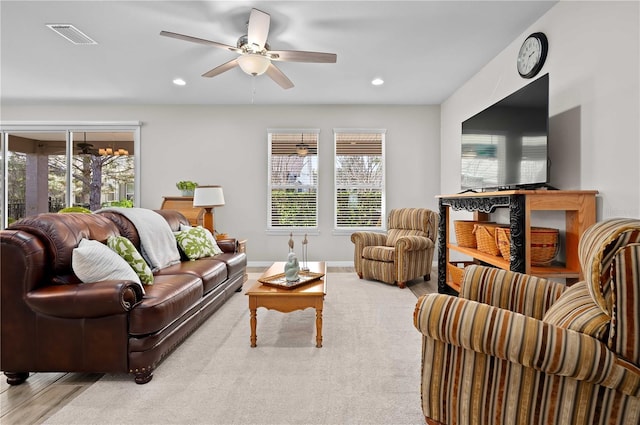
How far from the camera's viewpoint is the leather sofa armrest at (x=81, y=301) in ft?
6.43

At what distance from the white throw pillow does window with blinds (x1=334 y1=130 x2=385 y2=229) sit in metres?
3.92

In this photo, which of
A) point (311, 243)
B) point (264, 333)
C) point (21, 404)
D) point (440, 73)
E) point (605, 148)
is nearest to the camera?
point (21, 404)

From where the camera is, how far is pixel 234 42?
350 cm

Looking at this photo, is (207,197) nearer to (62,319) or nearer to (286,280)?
(286,280)

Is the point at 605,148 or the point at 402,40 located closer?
the point at 605,148

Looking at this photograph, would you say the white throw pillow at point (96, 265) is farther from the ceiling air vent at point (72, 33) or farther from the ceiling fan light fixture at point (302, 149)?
the ceiling fan light fixture at point (302, 149)

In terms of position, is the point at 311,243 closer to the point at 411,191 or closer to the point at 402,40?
the point at 411,191

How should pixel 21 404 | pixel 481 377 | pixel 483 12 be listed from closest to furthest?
pixel 481 377
pixel 21 404
pixel 483 12

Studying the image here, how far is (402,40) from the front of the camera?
3.49m

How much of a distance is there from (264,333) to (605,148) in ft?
9.38

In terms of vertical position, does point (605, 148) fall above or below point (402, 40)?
below

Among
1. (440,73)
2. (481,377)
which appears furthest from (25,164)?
(481,377)

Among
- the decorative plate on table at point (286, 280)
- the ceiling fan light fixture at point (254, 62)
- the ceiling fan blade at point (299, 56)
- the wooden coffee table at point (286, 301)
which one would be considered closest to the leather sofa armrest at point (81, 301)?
the wooden coffee table at point (286, 301)

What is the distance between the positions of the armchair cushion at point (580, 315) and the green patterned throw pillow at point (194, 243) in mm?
3196
